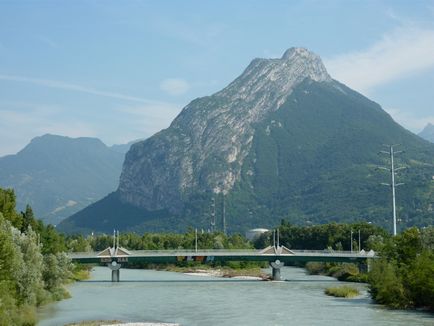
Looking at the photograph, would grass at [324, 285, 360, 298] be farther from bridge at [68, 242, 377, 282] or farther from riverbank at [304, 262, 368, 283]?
bridge at [68, 242, 377, 282]

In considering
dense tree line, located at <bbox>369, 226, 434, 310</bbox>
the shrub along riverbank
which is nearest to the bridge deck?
the shrub along riverbank

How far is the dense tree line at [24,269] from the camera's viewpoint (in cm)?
5784

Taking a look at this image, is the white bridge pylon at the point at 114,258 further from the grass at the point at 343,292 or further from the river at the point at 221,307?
the grass at the point at 343,292

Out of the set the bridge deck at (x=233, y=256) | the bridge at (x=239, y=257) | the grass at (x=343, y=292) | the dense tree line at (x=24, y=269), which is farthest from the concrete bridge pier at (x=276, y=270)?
the dense tree line at (x=24, y=269)

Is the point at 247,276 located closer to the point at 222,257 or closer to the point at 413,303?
the point at 222,257

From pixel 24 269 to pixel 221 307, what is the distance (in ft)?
82.9

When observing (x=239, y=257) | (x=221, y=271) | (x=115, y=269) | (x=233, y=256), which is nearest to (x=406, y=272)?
(x=233, y=256)

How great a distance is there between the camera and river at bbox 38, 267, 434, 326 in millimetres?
69312

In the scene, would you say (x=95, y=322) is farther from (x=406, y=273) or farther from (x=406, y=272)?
(x=406, y=272)

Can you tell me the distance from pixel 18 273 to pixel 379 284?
42.9 meters

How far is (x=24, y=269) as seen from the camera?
68.7m

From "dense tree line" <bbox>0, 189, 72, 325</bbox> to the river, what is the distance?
260 cm

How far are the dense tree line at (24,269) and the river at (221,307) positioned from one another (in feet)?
8.52

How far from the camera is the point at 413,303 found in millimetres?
77750
